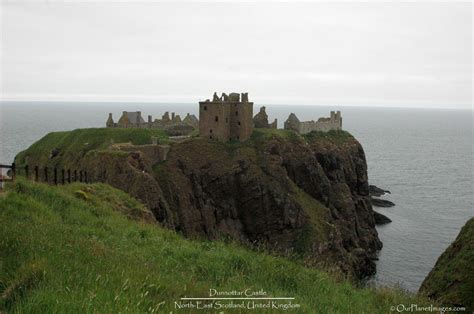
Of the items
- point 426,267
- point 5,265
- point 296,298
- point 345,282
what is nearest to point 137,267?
point 5,265

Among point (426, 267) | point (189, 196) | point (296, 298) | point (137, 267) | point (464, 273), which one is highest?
point (137, 267)

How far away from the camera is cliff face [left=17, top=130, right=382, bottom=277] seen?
5522 cm

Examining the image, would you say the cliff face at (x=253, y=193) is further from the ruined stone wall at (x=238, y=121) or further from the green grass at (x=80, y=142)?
the ruined stone wall at (x=238, y=121)

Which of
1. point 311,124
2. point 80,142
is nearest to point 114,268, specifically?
point 80,142

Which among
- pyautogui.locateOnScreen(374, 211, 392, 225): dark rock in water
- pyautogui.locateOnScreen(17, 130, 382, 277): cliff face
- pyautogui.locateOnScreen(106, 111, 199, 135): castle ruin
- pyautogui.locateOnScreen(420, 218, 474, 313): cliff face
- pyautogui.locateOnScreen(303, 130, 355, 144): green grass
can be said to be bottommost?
pyautogui.locateOnScreen(374, 211, 392, 225): dark rock in water

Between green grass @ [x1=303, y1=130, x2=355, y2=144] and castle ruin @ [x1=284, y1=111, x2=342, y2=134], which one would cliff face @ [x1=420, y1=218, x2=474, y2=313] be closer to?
castle ruin @ [x1=284, y1=111, x2=342, y2=134]

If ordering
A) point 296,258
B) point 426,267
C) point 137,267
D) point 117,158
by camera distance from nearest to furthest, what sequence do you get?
point 137,267, point 296,258, point 117,158, point 426,267

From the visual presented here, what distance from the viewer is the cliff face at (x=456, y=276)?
15.8 metres

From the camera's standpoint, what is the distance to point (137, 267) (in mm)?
10281

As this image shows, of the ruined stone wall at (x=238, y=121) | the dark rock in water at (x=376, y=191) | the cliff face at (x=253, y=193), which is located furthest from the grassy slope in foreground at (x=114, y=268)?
the dark rock in water at (x=376, y=191)

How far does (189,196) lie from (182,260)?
48.4 m

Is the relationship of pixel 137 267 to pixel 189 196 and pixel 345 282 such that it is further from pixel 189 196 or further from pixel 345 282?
pixel 189 196

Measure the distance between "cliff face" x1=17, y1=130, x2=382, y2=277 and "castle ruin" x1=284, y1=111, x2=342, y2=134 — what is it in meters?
8.24

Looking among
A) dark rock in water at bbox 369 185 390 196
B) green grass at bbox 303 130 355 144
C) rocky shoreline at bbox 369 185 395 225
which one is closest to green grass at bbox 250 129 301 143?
green grass at bbox 303 130 355 144
